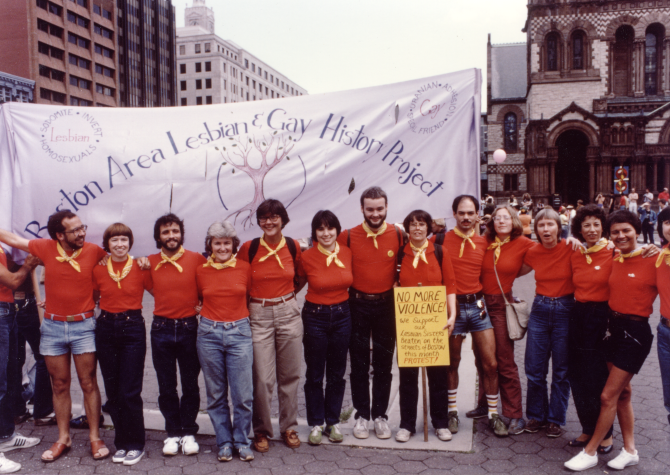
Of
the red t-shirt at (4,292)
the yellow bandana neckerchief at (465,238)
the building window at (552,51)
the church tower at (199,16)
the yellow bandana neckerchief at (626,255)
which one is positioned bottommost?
the red t-shirt at (4,292)

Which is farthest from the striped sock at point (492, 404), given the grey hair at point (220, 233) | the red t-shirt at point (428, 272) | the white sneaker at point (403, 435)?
the grey hair at point (220, 233)

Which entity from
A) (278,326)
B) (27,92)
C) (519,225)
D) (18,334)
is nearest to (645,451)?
(519,225)

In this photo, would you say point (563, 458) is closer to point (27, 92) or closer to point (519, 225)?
point (519, 225)

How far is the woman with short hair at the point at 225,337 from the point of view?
4.24 metres

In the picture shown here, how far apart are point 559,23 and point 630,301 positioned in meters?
42.7

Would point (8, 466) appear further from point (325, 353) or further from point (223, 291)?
point (325, 353)

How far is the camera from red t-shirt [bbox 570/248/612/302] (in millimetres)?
4145

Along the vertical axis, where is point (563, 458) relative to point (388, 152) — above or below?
below

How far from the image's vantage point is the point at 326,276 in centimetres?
435

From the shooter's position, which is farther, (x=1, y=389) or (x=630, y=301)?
(x=1, y=389)

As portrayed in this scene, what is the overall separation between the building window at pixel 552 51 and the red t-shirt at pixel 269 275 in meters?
42.5

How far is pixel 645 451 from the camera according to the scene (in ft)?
14.0

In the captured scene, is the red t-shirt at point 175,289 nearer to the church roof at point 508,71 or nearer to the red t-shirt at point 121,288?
the red t-shirt at point 121,288

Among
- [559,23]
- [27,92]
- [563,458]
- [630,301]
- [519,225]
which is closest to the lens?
[630,301]
